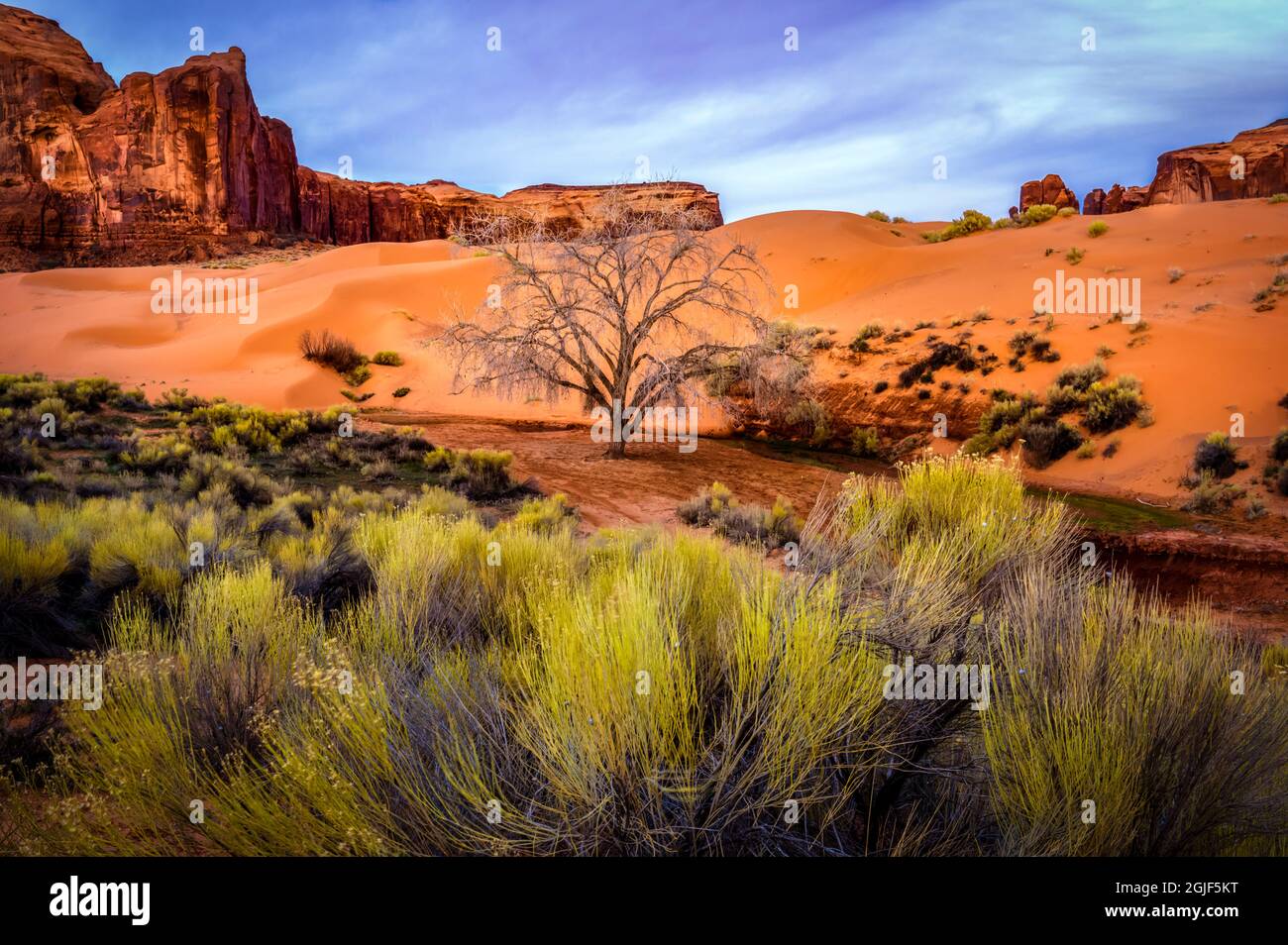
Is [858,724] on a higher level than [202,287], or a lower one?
lower

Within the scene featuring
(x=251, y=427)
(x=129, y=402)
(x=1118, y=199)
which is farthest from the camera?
(x=1118, y=199)

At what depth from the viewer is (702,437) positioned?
17453mm

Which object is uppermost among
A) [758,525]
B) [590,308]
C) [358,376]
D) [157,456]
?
[590,308]

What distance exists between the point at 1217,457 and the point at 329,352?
27.4 metres

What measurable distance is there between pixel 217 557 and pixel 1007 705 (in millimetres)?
4990

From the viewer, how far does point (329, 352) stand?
25906 millimetres

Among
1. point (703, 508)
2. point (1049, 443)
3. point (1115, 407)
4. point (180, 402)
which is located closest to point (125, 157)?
point (180, 402)

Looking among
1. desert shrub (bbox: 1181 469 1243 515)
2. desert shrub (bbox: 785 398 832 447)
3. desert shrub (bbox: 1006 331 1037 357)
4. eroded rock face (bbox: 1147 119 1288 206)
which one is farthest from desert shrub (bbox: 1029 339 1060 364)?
eroded rock face (bbox: 1147 119 1288 206)

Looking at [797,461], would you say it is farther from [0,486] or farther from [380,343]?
[380,343]

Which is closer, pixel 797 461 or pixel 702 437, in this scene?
pixel 797 461

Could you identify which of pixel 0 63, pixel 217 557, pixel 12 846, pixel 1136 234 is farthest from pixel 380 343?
pixel 0 63

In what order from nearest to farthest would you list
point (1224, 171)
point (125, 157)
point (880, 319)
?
point (880, 319)
point (1224, 171)
point (125, 157)

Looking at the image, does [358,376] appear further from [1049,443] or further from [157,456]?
[1049,443]

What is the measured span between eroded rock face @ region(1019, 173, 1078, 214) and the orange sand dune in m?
35.6
